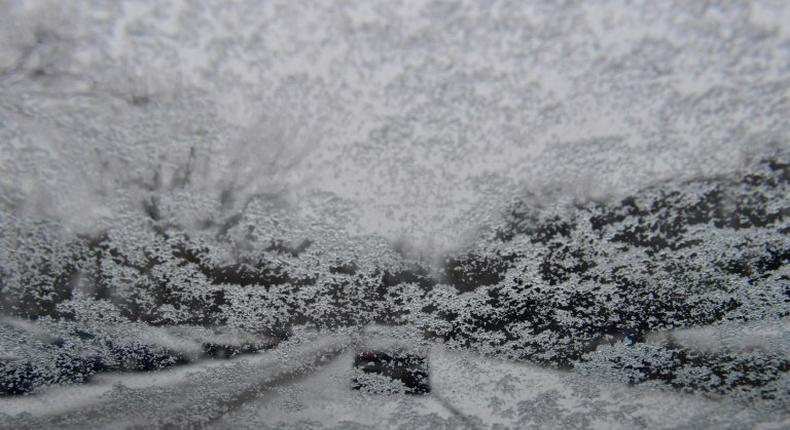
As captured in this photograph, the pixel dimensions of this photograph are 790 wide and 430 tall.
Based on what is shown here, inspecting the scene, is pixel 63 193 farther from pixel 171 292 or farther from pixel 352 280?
pixel 352 280

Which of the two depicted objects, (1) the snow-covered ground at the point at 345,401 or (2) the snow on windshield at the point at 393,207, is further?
(1) the snow-covered ground at the point at 345,401

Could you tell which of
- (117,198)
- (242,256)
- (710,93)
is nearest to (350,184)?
(242,256)

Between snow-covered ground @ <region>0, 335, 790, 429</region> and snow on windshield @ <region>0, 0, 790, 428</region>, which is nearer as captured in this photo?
snow on windshield @ <region>0, 0, 790, 428</region>

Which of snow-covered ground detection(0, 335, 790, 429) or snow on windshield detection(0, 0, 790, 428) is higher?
snow on windshield detection(0, 0, 790, 428)

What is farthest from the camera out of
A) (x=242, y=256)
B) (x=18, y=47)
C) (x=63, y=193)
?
(x=242, y=256)

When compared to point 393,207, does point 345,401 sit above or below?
below

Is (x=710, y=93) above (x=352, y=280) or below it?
above

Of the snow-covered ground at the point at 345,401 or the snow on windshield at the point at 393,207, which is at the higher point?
the snow on windshield at the point at 393,207

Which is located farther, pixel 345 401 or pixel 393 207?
Result: pixel 345 401
